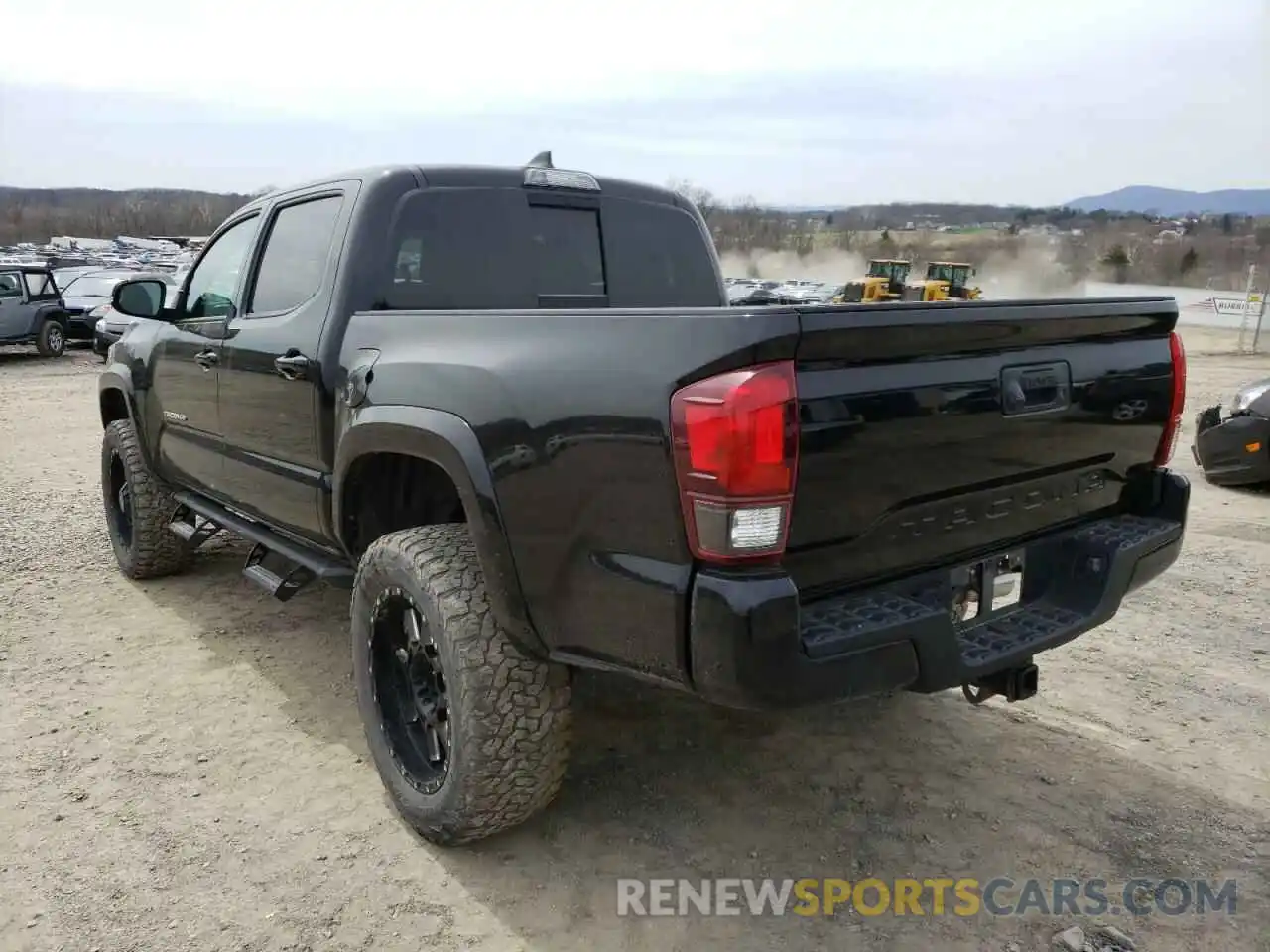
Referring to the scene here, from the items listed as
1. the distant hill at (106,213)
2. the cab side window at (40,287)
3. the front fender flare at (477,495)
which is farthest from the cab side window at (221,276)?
the distant hill at (106,213)

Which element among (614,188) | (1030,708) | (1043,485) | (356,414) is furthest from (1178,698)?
(356,414)

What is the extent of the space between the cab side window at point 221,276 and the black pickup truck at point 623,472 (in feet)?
0.99

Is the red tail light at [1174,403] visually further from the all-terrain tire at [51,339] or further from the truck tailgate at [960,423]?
the all-terrain tire at [51,339]

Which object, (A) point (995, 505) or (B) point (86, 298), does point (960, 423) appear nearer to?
(A) point (995, 505)

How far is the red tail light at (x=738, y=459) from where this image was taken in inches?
81.1

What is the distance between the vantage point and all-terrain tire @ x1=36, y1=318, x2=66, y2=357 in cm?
1859

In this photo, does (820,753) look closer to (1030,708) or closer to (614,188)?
(1030,708)

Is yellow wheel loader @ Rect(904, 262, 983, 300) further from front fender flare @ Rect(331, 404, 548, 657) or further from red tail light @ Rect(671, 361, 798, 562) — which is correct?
red tail light @ Rect(671, 361, 798, 562)

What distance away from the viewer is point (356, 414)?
3.12 m

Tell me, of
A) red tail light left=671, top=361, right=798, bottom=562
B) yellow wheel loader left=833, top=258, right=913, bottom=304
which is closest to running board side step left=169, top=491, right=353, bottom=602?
red tail light left=671, top=361, right=798, bottom=562

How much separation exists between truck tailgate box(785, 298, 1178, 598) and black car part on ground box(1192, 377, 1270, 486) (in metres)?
5.26

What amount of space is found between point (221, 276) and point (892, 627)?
3571 millimetres

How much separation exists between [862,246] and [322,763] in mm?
72863

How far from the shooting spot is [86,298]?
20984 mm
